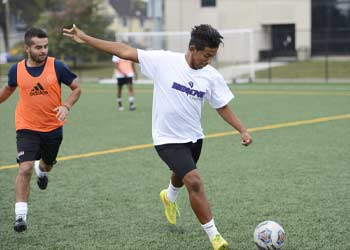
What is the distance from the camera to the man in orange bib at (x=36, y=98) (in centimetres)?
589

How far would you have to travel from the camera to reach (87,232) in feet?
18.8

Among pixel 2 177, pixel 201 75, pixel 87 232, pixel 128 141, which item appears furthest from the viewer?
pixel 128 141

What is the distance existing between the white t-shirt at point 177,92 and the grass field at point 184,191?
943mm

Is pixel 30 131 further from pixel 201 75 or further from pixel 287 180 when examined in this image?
pixel 287 180

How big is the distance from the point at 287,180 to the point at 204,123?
21.1ft

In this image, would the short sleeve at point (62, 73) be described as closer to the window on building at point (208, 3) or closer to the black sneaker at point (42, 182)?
the black sneaker at point (42, 182)

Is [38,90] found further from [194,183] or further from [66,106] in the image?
[194,183]

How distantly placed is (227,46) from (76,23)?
10521 millimetres

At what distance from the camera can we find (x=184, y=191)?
24.2 feet

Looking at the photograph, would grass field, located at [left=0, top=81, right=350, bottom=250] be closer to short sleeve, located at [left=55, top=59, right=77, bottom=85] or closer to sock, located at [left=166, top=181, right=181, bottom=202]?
sock, located at [left=166, top=181, right=181, bottom=202]

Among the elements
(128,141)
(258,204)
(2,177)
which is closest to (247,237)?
(258,204)

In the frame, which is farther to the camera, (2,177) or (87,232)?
(2,177)

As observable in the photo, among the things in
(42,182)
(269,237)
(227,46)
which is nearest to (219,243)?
(269,237)

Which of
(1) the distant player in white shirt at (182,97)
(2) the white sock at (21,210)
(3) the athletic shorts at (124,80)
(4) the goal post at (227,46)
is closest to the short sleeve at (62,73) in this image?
(1) the distant player in white shirt at (182,97)
